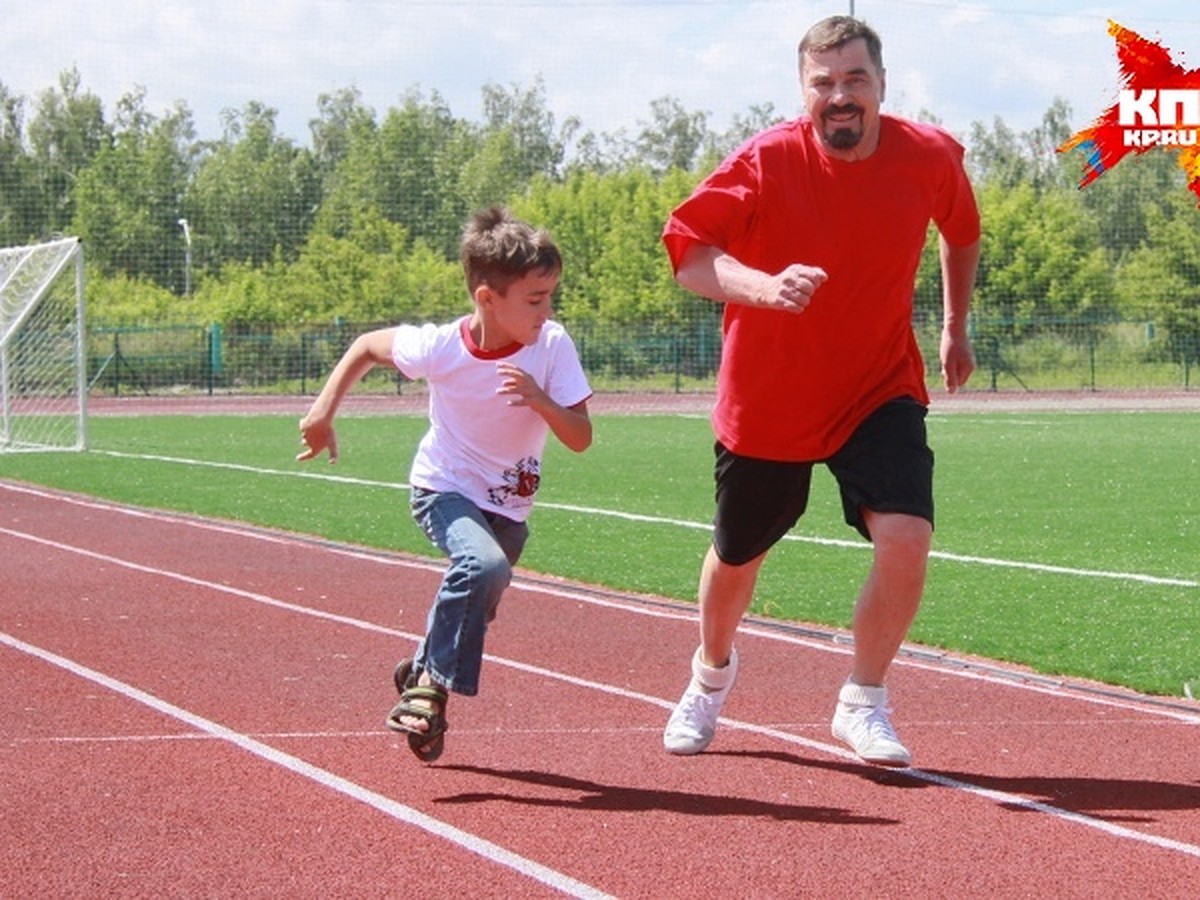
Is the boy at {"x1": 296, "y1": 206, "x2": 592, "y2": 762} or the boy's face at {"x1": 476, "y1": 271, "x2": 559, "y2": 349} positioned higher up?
the boy's face at {"x1": 476, "y1": 271, "x2": 559, "y2": 349}

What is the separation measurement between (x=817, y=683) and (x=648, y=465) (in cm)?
1581

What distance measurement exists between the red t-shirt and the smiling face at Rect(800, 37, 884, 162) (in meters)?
0.11

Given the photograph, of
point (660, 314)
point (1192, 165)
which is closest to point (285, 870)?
point (1192, 165)

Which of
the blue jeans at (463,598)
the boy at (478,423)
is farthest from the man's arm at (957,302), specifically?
the blue jeans at (463,598)

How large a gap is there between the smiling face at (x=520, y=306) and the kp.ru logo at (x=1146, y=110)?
189cm

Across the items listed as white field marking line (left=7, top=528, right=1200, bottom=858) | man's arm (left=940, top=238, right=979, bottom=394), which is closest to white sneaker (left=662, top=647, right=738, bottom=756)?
white field marking line (left=7, top=528, right=1200, bottom=858)

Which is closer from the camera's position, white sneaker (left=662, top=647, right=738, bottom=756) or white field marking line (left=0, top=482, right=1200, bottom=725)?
white sneaker (left=662, top=647, right=738, bottom=756)

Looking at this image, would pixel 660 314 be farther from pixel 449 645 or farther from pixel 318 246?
pixel 449 645

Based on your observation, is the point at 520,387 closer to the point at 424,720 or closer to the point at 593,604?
the point at 424,720

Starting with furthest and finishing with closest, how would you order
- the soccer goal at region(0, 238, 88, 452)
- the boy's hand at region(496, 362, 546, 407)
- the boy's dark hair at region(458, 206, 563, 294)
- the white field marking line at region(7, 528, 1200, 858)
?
the soccer goal at region(0, 238, 88, 452), the boy's dark hair at region(458, 206, 563, 294), the boy's hand at region(496, 362, 546, 407), the white field marking line at region(7, 528, 1200, 858)

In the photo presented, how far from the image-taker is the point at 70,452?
27562mm

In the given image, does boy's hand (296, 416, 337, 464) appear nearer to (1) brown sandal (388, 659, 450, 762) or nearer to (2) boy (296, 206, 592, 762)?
(2) boy (296, 206, 592, 762)

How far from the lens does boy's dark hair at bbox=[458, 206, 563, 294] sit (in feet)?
20.8

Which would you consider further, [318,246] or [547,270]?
[318,246]
